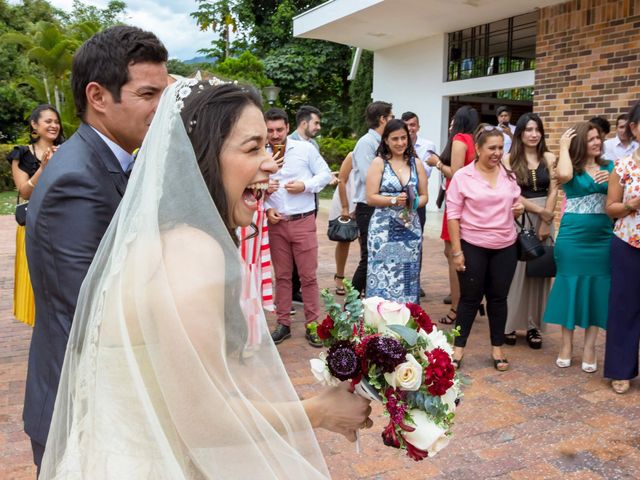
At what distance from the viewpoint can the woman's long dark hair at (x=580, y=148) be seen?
4824 millimetres

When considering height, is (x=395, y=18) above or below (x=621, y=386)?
above

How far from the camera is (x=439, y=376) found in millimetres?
1799

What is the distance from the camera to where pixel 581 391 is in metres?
4.52

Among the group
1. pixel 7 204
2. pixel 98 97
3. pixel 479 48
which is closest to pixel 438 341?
pixel 98 97

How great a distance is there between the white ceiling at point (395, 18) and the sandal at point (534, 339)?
21.0 ft

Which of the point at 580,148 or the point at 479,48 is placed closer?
the point at 580,148

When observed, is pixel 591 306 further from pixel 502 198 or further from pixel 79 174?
pixel 79 174

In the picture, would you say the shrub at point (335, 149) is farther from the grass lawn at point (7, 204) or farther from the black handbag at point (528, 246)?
the black handbag at point (528, 246)

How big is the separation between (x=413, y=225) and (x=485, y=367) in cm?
138

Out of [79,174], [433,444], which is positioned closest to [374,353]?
[433,444]

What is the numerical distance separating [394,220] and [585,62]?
18.1 ft

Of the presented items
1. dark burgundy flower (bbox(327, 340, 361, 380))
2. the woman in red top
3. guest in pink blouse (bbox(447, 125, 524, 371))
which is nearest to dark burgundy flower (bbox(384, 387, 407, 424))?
dark burgundy flower (bbox(327, 340, 361, 380))

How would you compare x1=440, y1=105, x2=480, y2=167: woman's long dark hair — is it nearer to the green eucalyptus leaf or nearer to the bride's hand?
the green eucalyptus leaf

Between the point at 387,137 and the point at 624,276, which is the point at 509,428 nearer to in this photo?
the point at 624,276
